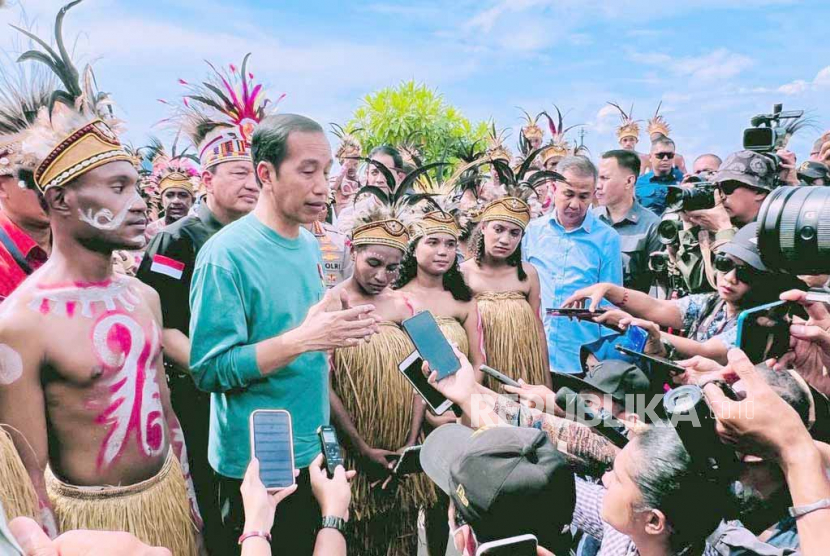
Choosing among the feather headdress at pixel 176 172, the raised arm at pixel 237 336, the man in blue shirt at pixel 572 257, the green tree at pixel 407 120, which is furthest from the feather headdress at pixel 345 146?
the green tree at pixel 407 120

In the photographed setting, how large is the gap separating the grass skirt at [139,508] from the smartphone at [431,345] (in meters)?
1.08

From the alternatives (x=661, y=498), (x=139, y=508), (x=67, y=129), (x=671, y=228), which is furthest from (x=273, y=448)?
(x=671, y=228)

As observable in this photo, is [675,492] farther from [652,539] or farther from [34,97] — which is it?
[34,97]

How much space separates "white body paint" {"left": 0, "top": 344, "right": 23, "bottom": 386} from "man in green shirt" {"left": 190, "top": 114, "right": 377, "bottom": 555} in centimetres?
57

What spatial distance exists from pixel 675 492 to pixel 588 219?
3.32m

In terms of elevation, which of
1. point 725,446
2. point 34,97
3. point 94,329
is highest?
point 34,97

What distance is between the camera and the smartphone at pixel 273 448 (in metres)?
1.82

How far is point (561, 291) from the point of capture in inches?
187

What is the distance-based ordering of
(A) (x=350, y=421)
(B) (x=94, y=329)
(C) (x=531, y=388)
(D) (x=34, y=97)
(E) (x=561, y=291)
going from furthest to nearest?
(E) (x=561, y=291) → (A) (x=350, y=421) → (C) (x=531, y=388) → (D) (x=34, y=97) → (B) (x=94, y=329)

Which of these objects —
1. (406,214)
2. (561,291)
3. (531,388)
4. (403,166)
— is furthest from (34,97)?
(403,166)

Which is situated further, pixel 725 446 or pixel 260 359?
pixel 260 359

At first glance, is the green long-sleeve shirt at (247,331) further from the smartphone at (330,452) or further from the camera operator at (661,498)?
the camera operator at (661,498)

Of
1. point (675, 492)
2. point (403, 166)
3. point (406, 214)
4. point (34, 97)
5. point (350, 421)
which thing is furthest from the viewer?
point (403, 166)

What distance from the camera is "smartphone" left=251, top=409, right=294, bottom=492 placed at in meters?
1.82
